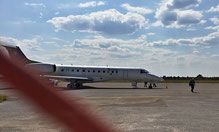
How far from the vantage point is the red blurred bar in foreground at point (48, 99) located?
985mm

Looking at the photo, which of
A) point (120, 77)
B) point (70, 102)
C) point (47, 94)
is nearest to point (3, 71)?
point (47, 94)

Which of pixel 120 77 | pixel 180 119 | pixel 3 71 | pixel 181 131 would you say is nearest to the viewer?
pixel 3 71

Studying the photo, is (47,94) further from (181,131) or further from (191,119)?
(191,119)

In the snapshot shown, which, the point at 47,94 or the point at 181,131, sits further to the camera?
the point at 181,131

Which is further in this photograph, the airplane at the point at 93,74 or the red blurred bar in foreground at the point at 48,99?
the airplane at the point at 93,74

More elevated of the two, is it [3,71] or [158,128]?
[3,71]

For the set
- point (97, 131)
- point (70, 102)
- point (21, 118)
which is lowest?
point (21, 118)

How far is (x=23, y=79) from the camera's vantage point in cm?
99

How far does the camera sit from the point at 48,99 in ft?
3.47

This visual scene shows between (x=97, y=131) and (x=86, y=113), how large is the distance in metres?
0.10

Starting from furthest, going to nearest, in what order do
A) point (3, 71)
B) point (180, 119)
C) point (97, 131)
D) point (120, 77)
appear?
point (120, 77)
point (180, 119)
point (97, 131)
point (3, 71)

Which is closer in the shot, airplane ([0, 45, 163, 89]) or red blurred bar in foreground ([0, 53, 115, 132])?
red blurred bar in foreground ([0, 53, 115, 132])

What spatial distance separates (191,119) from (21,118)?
20.1ft

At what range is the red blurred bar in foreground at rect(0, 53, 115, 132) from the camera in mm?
985
